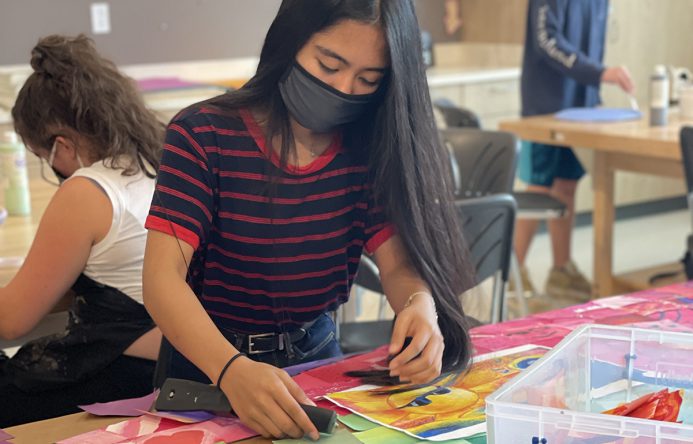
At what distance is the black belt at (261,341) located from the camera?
62.4 inches

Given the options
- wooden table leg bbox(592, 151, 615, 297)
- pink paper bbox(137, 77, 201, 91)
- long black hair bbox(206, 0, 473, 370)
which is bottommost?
wooden table leg bbox(592, 151, 615, 297)

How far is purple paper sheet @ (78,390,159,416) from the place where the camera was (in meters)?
1.36

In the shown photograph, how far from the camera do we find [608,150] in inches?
145

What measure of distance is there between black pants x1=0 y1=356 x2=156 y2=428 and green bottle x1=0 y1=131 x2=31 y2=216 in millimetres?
716

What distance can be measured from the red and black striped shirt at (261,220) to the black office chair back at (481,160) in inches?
60.8

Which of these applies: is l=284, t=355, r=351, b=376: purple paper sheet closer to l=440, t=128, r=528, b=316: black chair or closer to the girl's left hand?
the girl's left hand

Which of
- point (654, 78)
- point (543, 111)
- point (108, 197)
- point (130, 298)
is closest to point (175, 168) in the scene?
point (108, 197)

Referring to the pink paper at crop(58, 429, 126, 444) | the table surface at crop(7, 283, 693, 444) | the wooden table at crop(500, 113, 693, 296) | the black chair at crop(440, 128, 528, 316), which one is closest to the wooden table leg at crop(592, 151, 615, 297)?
the wooden table at crop(500, 113, 693, 296)

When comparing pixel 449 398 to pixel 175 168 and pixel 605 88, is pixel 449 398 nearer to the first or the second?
pixel 175 168

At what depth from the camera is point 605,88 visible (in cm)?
525

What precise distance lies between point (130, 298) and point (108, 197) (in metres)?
0.22

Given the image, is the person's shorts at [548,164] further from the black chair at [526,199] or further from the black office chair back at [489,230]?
the black office chair back at [489,230]

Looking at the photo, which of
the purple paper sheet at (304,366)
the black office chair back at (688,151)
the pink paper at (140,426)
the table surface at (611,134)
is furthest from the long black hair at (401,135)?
the table surface at (611,134)

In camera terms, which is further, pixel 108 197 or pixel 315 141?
pixel 108 197
